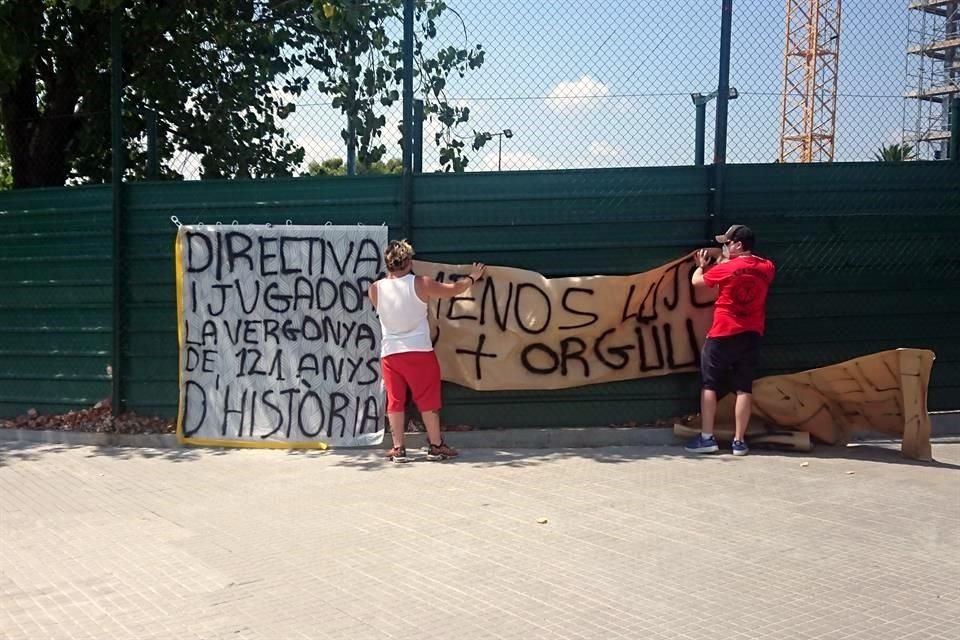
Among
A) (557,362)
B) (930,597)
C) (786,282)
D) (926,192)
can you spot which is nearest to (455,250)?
(557,362)

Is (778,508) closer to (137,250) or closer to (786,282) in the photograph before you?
(786,282)

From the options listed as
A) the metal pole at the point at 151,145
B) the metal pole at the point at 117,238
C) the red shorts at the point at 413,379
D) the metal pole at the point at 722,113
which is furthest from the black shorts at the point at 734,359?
the metal pole at the point at 151,145

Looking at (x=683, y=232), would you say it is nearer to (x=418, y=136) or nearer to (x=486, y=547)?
(x=418, y=136)

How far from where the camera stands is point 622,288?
7746 mm

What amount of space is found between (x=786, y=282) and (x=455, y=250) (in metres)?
2.64

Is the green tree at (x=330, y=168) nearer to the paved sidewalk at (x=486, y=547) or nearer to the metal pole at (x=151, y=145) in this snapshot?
the metal pole at (x=151, y=145)

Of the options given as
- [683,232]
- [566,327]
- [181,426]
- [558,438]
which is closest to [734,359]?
[683,232]

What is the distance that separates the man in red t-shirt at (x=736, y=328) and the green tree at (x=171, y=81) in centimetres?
357

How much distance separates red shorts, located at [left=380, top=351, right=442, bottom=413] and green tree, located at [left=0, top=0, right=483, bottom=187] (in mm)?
2801

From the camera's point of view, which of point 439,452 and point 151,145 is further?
point 151,145

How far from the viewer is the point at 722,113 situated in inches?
310

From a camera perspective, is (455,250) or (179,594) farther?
(455,250)

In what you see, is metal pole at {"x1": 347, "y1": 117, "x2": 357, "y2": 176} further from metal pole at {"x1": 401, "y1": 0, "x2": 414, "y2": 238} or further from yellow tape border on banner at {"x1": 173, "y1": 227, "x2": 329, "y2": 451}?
yellow tape border on banner at {"x1": 173, "y1": 227, "x2": 329, "y2": 451}

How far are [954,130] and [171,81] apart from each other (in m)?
7.14
